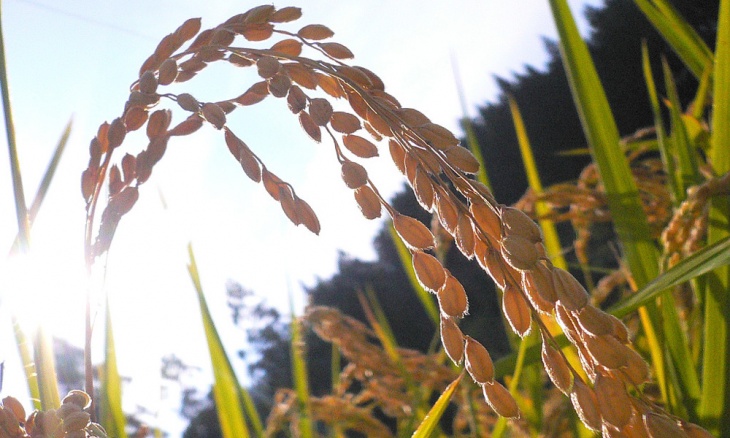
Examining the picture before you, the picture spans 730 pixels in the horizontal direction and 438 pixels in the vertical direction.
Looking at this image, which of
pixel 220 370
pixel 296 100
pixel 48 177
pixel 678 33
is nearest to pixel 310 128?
pixel 296 100

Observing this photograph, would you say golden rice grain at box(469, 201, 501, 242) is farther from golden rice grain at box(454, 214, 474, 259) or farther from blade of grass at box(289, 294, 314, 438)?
blade of grass at box(289, 294, 314, 438)

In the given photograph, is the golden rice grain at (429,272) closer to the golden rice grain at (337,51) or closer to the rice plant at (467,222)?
the rice plant at (467,222)

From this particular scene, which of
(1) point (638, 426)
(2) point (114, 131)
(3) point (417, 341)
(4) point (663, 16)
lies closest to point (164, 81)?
(2) point (114, 131)

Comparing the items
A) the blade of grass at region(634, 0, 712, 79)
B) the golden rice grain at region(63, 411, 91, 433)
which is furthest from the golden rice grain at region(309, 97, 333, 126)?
the blade of grass at region(634, 0, 712, 79)

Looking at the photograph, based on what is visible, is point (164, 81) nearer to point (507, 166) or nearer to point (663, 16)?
point (663, 16)

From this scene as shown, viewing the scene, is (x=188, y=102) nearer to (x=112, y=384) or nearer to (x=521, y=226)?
(x=521, y=226)

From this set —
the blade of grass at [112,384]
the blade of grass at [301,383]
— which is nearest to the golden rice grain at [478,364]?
the blade of grass at [112,384]
